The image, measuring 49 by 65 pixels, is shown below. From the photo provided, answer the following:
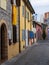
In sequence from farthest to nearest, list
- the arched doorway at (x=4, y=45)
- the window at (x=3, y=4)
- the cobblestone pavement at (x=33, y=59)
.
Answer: the arched doorway at (x=4, y=45)
the window at (x=3, y=4)
the cobblestone pavement at (x=33, y=59)

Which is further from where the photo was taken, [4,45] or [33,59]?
[33,59]

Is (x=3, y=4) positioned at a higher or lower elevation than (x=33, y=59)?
higher

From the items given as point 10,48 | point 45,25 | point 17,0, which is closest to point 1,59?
point 10,48

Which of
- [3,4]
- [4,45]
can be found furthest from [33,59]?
[3,4]

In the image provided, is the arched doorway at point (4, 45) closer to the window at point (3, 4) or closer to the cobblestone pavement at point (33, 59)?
the cobblestone pavement at point (33, 59)

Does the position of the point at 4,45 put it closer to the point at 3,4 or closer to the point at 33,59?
the point at 33,59

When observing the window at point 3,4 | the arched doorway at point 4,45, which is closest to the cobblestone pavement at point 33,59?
the arched doorway at point 4,45

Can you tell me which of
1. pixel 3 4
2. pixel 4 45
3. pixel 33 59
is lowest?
pixel 33 59

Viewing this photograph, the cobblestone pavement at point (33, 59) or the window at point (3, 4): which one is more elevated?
the window at point (3, 4)

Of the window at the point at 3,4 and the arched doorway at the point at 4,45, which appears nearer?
the window at the point at 3,4

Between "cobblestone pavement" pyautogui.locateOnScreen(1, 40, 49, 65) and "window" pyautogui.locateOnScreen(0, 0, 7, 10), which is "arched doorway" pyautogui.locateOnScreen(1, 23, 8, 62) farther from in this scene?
"window" pyautogui.locateOnScreen(0, 0, 7, 10)

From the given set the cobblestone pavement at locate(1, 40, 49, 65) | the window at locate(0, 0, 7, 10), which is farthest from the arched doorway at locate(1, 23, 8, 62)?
the window at locate(0, 0, 7, 10)

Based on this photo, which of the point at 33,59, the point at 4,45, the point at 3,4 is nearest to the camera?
the point at 3,4

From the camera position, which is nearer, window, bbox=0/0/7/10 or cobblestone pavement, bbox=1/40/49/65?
cobblestone pavement, bbox=1/40/49/65
